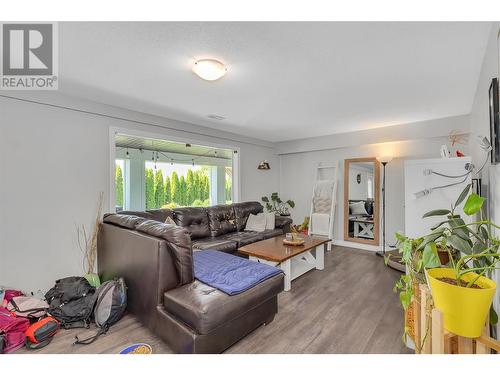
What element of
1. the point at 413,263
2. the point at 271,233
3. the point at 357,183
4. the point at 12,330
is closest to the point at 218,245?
the point at 271,233

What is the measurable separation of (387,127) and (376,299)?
10.0 feet

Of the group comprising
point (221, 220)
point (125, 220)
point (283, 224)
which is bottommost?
point (283, 224)

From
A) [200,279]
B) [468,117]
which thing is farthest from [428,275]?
[468,117]

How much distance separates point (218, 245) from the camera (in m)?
3.12

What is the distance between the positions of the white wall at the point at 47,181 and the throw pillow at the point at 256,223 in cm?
228

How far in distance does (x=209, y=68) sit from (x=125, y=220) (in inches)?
68.2

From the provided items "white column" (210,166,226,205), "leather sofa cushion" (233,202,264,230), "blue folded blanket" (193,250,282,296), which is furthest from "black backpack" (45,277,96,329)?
"white column" (210,166,226,205)

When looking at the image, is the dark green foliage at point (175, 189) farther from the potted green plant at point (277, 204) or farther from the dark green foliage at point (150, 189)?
the potted green plant at point (277, 204)

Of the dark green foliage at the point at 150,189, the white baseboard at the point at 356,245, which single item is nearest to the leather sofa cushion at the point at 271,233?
the white baseboard at the point at 356,245

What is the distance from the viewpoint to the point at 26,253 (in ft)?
7.76

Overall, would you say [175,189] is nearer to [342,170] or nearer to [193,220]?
[193,220]

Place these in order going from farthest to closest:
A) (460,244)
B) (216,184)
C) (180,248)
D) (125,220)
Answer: (216,184), (125,220), (180,248), (460,244)

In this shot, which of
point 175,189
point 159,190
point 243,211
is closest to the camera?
point 243,211

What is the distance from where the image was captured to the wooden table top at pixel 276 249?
104 inches
